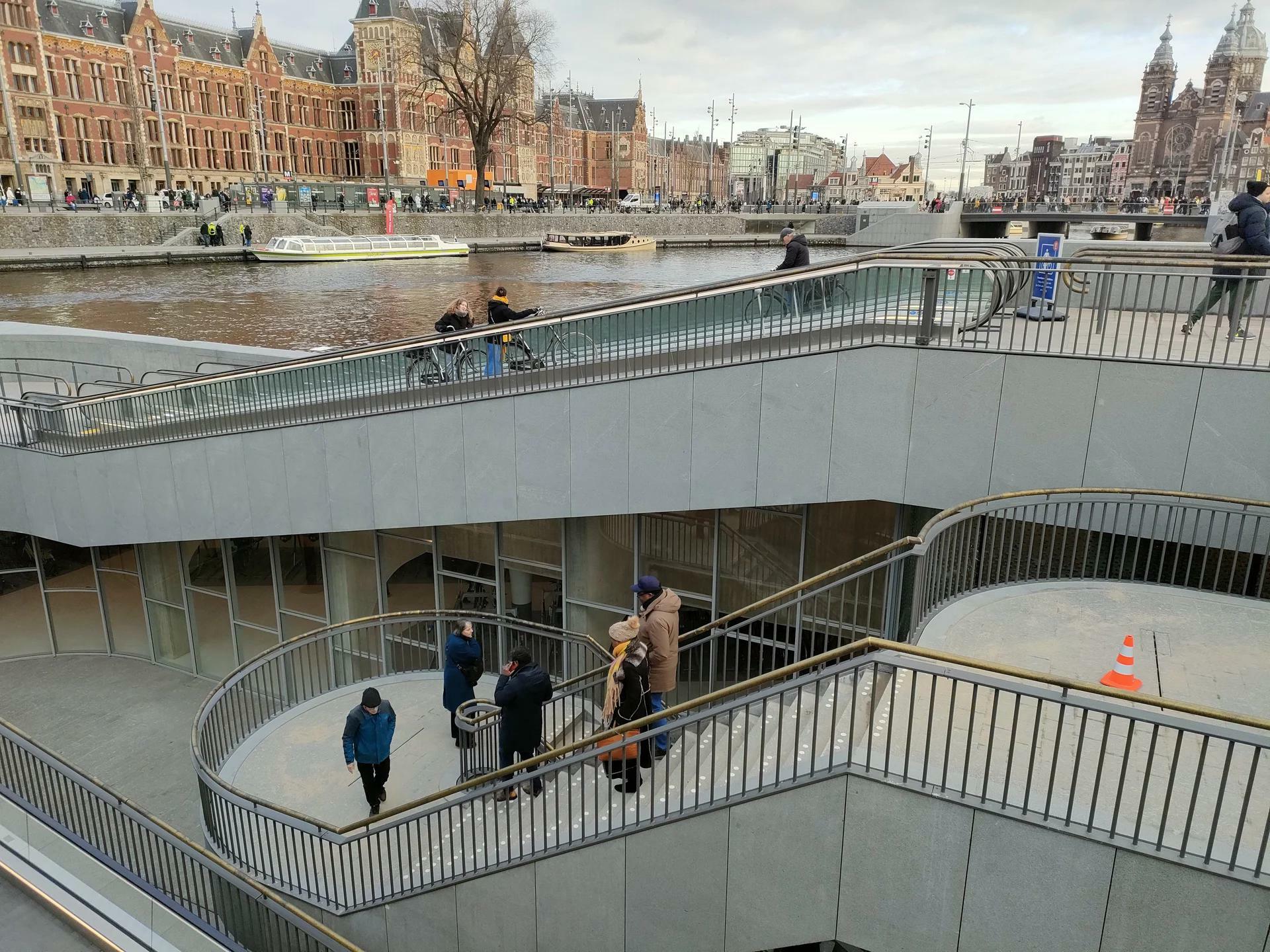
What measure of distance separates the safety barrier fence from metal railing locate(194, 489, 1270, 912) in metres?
1.95

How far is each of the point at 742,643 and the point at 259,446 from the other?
7.67 metres

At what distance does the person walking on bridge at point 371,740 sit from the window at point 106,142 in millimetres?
76801

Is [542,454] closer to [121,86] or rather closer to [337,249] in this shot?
[337,249]

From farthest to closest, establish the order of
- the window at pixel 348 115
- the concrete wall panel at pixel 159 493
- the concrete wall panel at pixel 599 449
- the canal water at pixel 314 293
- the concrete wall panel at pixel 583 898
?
the window at pixel 348 115 < the canal water at pixel 314 293 < the concrete wall panel at pixel 159 493 < the concrete wall panel at pixel 599 449 < the concrete wall panel at pixel 583 898

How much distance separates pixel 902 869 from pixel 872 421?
5222mm

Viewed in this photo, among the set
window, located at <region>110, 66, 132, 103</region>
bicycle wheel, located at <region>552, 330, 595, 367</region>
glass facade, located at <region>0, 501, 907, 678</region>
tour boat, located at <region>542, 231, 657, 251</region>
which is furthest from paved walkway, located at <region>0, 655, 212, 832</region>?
window, located at <region>110, 66, 132, 103</region>

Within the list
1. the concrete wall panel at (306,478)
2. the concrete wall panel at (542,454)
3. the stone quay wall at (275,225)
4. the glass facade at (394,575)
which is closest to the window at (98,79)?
the stone quay wall at (275,225)

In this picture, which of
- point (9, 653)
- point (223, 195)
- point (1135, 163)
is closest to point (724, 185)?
point (1135, 163)

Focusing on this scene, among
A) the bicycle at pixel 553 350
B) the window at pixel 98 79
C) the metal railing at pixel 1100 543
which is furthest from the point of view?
the window at pixel 98 79

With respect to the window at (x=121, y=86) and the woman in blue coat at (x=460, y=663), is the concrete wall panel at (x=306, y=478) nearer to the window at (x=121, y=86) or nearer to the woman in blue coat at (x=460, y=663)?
the woman in blue coat at (x=460, y=663)

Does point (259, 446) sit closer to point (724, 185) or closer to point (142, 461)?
point (142, 461)

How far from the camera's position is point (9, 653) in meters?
16.7

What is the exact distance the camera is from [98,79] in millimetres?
66938

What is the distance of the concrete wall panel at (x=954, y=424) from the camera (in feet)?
29.4
